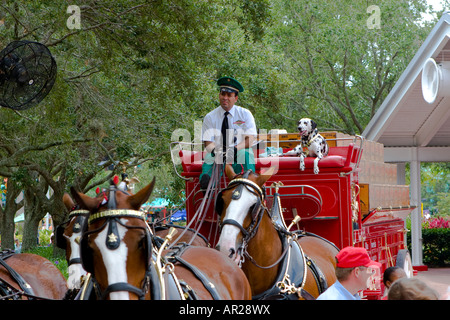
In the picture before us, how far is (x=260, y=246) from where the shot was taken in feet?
18.7

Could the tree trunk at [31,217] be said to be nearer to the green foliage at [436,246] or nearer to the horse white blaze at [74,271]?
the green foliage at [436,246]

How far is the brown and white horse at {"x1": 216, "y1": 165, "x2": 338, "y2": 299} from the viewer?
5.33 meters

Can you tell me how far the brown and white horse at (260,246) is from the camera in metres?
5.33

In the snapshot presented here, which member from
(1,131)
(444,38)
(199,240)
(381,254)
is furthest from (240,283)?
(1,131)

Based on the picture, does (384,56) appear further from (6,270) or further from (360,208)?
(6,270)

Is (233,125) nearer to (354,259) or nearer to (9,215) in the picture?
(354,259)

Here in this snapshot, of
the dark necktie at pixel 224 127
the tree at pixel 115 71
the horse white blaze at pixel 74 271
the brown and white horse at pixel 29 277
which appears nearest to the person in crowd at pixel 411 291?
the horse white blaze at pixel 74 271

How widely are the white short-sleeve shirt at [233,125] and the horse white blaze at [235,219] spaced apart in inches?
53.4

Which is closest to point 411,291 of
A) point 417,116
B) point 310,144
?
point 310,144

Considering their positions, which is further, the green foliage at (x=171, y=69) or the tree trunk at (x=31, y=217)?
the tree trunk at (x=31, y=217)

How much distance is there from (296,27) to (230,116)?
21403 mm

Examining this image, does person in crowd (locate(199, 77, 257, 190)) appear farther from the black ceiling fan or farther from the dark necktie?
the black ceiling fan

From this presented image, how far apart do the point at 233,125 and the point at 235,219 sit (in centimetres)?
178

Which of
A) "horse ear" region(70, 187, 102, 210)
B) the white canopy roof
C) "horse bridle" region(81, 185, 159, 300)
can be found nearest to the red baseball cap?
"horse bridle" region(81, 185, 159, 300)
